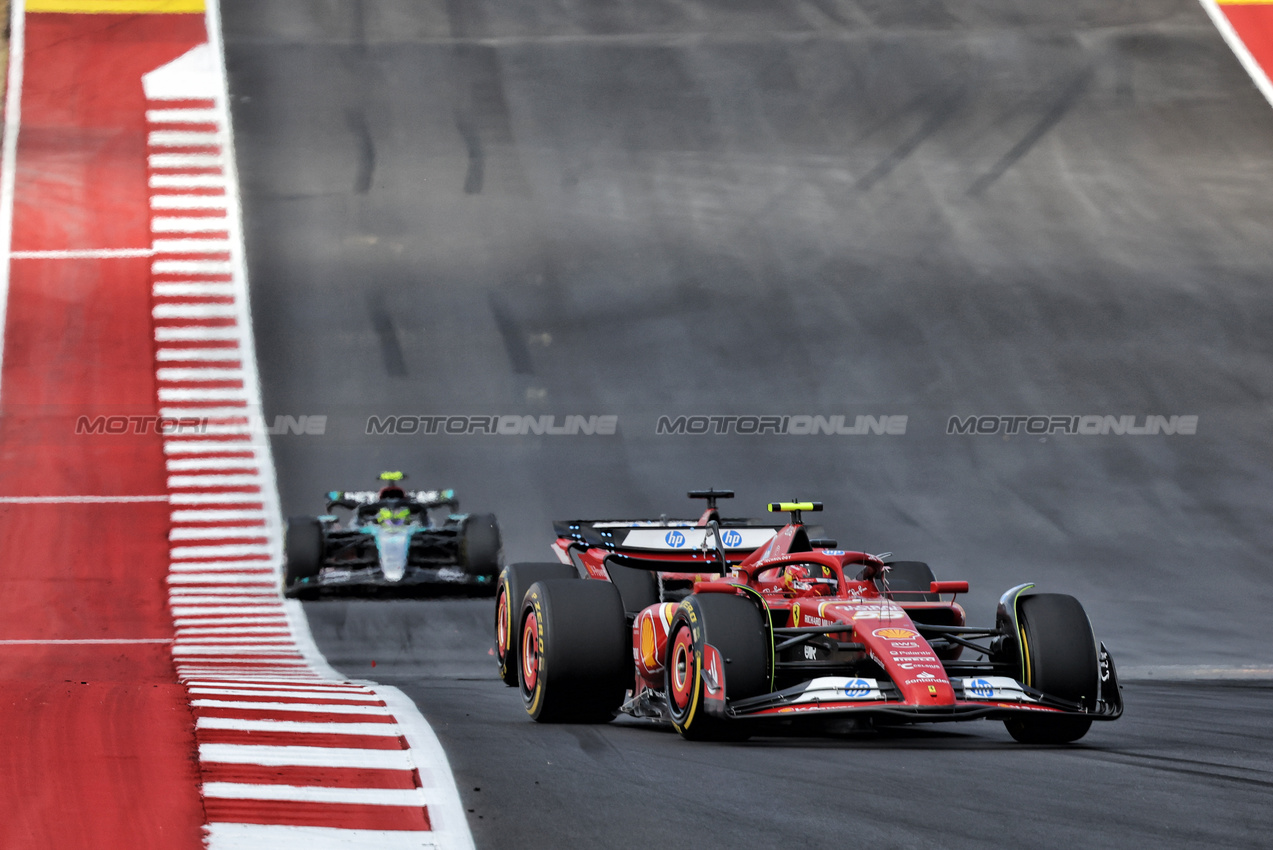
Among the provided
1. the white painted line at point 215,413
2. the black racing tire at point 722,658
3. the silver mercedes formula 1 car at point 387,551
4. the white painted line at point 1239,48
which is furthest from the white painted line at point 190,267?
the white painted line at point 1239,48

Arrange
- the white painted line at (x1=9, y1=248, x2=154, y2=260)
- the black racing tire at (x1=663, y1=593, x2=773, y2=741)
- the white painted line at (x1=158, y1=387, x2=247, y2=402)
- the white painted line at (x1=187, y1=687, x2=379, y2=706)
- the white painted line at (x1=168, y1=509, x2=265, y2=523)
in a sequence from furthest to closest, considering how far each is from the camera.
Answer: the white painted line at (x1=9, y1=248, x2=154, y2=260)
the white painted line at (x1=158, y1=387, x2=247, y2=402)
the white painted line at (x1=168, y1=509, x2=265, y2=523)
the white painted line at (x1=187, y1=687, x2=379, y2=706)
the black racing tire at (x1=663, y1=593, x2=773, y2=741)

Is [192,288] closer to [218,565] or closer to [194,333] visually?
[194,333]

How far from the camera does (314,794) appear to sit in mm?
6375

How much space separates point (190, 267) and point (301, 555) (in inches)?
385

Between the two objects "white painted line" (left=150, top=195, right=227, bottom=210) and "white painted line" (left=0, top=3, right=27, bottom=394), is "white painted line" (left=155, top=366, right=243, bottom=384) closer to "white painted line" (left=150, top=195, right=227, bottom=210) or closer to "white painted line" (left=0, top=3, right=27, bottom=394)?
"white painted line" (left=0, top=3, right=27, bottom=394)

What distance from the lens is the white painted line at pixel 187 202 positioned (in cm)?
2550

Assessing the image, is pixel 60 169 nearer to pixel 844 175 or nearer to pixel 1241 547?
pixel 844 175

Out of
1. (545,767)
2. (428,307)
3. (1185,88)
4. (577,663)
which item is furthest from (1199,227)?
(545,767)

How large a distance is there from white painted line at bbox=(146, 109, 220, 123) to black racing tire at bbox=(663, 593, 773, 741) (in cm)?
2172

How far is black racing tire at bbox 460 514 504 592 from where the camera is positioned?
1603cm

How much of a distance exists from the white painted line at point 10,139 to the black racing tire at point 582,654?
1466 cm

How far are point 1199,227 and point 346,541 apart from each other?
15.6 m

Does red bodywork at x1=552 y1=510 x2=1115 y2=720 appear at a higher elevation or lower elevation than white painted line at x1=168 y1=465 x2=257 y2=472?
lower

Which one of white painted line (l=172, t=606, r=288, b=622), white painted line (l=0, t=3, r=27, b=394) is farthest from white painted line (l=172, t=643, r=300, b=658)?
white painted line (l=0, t=3, r=27, b=394)
